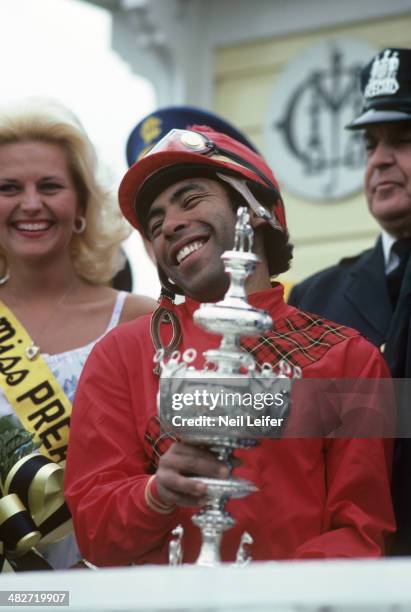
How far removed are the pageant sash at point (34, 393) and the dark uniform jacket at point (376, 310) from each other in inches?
38.4

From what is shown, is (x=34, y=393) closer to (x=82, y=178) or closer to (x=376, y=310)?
(x=82, y=178)

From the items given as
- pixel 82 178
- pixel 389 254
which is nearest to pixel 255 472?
pixel 82 178

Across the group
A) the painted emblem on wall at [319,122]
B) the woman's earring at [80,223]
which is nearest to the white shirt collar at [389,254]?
the woman's earring at [80,223]

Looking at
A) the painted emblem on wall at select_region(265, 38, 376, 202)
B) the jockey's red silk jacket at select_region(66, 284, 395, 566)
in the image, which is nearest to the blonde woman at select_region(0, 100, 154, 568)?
the jockey's red silk jacket at select_region(66, 284, 395, 566)

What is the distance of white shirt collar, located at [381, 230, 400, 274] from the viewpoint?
4.66 m

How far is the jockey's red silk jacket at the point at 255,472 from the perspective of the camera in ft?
10.3

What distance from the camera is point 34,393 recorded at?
409 cm

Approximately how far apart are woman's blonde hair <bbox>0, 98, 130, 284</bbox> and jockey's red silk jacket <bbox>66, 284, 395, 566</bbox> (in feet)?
3.50

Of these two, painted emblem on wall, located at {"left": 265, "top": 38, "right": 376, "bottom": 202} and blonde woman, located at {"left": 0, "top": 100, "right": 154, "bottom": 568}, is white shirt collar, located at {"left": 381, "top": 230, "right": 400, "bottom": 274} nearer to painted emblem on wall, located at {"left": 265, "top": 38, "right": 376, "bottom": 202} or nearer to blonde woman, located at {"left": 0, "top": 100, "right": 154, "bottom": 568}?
blonde woman, located at {"left": 0, "top": 100, "right": 154, "bottom": 568}

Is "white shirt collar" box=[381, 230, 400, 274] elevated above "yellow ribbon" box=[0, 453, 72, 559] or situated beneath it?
Answer: elevated above

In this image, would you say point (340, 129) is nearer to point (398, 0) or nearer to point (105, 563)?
point (398, 0)

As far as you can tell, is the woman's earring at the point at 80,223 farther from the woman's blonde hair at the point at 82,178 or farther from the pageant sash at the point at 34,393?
the pageant sash at the point at 34,393

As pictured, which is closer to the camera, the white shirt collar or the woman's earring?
the woman's earring

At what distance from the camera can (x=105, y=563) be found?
3229 millimetres
